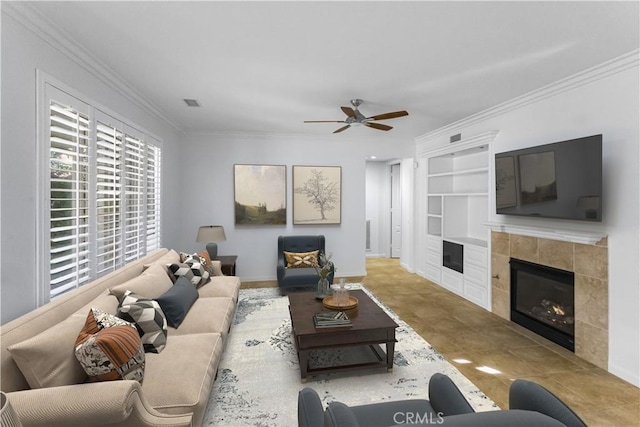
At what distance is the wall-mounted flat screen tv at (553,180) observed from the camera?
107 inches

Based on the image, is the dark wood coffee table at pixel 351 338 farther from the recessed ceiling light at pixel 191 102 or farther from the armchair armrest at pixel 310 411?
the recessed ceiling light at pixel 191 102

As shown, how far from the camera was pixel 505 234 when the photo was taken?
12.6 feet

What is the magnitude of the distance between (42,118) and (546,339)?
192 inches

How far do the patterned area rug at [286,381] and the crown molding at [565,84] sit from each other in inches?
118

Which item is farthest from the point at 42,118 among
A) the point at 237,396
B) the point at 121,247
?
the point at 237,396

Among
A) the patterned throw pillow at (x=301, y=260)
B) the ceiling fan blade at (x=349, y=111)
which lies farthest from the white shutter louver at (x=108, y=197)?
the patterned throw pillow at (x=301, y=260)

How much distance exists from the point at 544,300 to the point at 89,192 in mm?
4639

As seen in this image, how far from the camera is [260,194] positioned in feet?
17.9

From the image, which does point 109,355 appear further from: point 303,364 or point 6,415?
point 303,364

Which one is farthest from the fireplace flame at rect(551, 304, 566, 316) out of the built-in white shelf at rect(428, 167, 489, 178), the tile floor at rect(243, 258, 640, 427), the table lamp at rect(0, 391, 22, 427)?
the table lamp at rect(0, 391, 22, 427)

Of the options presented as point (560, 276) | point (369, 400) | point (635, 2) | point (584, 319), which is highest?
point (635, 2)

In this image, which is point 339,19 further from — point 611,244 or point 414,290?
point 414,290

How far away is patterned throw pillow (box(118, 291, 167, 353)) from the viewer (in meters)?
2.04

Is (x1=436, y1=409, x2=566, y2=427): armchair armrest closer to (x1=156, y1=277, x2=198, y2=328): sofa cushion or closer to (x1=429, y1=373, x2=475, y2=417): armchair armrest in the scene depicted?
(x1=429, y1=373, x2=475, y2=417): armchair armrest
